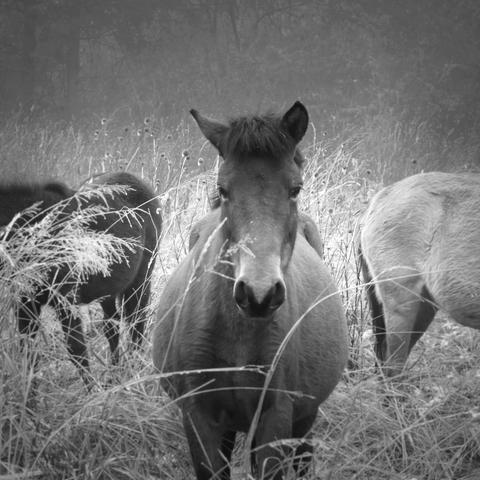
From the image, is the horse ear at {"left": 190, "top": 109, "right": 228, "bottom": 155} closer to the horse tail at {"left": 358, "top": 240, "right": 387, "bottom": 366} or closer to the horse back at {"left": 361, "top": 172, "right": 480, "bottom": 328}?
the horse back at {"left": 361, "top": 172, "right": 480, "bottom": 328}

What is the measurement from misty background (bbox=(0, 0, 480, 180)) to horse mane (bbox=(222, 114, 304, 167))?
1610cm

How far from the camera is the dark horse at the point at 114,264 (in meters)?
3.93

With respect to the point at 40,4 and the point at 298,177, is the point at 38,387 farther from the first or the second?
the point at 40,4

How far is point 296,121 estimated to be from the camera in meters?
2.50

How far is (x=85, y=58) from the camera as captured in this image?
22.1m

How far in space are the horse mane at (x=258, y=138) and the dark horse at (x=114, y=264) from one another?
1.27 metres

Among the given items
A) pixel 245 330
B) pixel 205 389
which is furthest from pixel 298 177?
pixel 205 389

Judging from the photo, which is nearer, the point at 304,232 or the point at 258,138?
the point at 258,138

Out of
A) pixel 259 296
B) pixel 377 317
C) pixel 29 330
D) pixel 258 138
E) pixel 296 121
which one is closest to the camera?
pixel 259 296

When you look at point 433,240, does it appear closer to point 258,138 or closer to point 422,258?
Answer: point 422,258

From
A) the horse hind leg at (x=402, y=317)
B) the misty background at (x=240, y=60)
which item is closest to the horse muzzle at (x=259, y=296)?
the horse hind leg at (x=402, y=317)

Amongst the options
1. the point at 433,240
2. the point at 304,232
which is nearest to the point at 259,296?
the point at 304,232

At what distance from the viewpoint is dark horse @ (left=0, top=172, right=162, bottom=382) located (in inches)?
155

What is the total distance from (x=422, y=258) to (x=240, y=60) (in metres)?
16.9
